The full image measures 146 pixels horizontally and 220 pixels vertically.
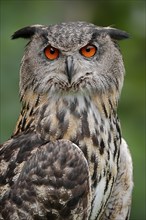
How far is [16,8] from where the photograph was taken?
27.1 feet

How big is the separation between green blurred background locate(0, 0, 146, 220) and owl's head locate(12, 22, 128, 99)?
53.1 inches

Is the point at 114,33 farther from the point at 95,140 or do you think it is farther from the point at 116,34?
the point at 95,140

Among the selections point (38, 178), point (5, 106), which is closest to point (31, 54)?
point (38, 178)

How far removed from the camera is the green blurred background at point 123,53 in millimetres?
7523

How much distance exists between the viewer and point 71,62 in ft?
19.6

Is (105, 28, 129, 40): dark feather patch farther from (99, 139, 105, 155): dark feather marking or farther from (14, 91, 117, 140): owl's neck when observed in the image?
(99, 139, 105, 155): dark feather marking

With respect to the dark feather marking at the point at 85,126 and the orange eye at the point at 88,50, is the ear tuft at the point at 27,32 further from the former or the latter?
the dark feather marking at the point at 85,126

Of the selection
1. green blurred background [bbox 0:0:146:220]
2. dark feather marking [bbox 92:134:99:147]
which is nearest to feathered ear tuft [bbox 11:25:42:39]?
dark feather marking [bbox 92:134:99:147]

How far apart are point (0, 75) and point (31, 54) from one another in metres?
1.81

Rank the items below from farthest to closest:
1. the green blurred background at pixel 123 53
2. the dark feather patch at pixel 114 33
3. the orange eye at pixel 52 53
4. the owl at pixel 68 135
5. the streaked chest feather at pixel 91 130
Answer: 1. the green blurred background at pixel 123 53
2. the dark feather patch at pixel 114 33
3. the orange eye at pixel 52 53
4. the streaked chest feather at pixel 91 130
5. the owl at pixel 68 135

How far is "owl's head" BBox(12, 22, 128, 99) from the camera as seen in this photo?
6.02 m

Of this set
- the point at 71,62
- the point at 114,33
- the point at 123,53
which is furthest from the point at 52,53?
the point at 123,53

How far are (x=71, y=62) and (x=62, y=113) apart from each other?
0.28m

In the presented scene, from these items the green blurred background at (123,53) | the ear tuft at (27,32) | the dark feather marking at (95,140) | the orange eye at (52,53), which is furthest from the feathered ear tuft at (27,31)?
the green blurred background at (123,53)
